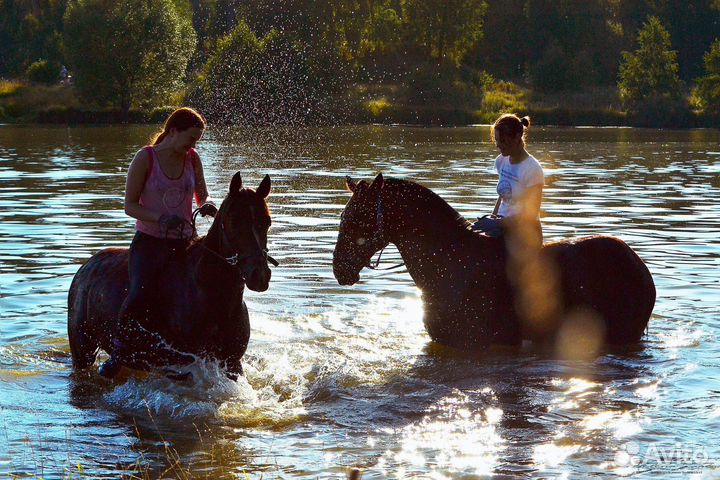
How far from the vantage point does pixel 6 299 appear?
12961 mm

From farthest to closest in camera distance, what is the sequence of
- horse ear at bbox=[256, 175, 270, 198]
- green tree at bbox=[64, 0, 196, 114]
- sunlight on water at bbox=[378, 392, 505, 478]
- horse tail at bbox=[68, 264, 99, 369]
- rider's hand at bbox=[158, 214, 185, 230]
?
green tree at bbox=[64, 0, 196, 114] < horse tail at bbox=[68, 264, 99, 369] < rider's hand at bbox=[158, 214, 185, 230] < horse ear at bbox=[256, 175, 270, 198] < sunlight on water at bbox=[378, 392, 505, 478]

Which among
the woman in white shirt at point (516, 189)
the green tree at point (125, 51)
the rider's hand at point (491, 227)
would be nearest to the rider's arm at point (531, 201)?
the woman in white shirt at point (516, 189)

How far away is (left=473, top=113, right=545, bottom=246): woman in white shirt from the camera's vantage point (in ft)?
32.1

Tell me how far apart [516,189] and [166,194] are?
333cm

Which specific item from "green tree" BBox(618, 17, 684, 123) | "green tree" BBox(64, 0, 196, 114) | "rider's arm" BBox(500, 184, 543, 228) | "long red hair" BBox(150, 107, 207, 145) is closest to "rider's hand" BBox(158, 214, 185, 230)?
"long red hair" BBox(150, 107, 207, 145)

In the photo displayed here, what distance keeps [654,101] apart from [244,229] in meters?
77.1

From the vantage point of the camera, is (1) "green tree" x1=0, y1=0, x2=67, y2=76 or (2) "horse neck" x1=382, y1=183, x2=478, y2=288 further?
(1) "green tree" x1=0, y1=0, x2=67, y2=76

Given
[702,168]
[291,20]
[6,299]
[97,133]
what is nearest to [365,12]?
[291,20]

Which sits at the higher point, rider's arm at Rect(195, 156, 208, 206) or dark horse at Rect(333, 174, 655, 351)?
rider's arm at Rect(195, 156, 208, 206)

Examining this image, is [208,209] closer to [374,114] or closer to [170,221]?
[170,221]

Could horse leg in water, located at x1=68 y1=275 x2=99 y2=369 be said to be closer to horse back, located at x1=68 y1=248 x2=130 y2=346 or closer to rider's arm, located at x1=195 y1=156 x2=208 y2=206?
horse back, located at x1=68 y1=248 x2=130 y2=346

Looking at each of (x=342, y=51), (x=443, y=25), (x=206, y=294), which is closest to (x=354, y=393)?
(x=206, y=294)

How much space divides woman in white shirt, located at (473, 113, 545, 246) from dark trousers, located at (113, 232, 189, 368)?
10.3 feet

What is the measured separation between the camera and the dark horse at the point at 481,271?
32.7ft
